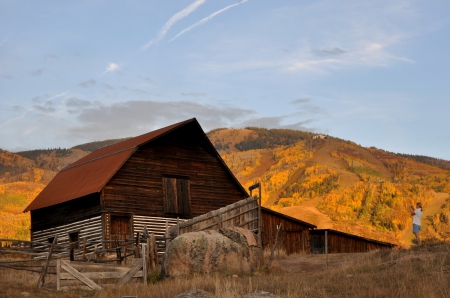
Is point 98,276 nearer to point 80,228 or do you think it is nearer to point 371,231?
point 80,228

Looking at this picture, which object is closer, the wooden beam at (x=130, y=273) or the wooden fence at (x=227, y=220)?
the wooden beam at (x=130, y=273)

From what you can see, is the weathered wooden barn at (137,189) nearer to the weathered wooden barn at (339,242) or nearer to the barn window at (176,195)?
the barn window at (176,195)

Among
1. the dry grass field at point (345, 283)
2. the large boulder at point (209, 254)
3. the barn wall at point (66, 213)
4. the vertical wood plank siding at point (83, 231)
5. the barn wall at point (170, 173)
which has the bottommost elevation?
the dry grass field at point (345, 283)

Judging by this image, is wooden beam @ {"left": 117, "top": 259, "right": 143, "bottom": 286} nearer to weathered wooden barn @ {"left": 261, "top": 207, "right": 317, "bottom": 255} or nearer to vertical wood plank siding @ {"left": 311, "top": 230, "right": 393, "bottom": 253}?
weathered wooden barn @ {"left": 261, "top": 207, "right": 317, "bottom": 255}

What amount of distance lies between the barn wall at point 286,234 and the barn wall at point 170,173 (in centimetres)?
283

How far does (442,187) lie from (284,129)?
9875 centimetres

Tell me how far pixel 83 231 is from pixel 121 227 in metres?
2.02

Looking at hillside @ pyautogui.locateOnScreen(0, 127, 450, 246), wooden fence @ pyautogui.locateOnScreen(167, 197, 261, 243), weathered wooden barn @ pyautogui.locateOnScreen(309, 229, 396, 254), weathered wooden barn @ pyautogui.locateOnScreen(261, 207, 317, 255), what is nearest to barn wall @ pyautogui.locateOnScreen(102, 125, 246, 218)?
weathered wooden barn @ pyautogui.locateOnScreen(261, 207, 317, 255)

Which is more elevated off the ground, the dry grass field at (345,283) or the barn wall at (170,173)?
the barn wall at (170,173)

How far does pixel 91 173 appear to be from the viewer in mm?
34000

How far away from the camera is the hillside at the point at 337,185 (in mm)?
53375

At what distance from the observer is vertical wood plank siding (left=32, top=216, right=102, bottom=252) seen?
3133cm

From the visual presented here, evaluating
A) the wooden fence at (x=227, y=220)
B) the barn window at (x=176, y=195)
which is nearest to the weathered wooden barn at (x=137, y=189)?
the barn window at (x=176, y=195)

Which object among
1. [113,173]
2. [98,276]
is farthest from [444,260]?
[113,173]
